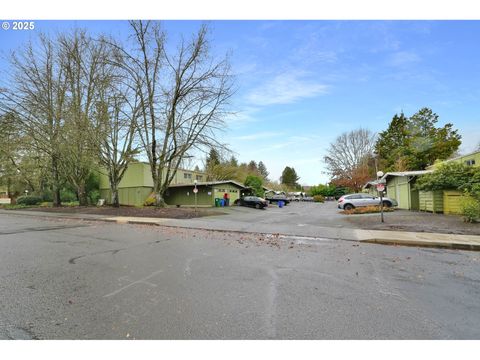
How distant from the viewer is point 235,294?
4254 mm

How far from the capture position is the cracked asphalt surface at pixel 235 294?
314cm

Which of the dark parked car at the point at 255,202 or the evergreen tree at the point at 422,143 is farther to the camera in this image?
the evergreen tree at the point at 422,143

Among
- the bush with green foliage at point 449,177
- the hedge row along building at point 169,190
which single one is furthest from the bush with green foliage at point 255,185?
the bush with green foliage at point 449,177

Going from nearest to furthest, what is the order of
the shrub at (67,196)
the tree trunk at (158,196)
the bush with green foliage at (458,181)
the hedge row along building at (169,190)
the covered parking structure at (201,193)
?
the bush with green foliage at (458,181)
the tree trunk at (158,196)
the covered parking structure at (201,193)
the hedge row along building at (169,190)
the shrub at (67,196)

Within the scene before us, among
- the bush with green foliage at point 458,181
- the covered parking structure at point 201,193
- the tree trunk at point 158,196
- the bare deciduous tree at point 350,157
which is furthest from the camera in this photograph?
the bare deciduous tree at point 350,157

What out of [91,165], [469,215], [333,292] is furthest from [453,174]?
[91,165]

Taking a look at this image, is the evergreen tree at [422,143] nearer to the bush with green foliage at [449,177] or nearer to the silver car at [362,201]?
the silver car at [362,201]

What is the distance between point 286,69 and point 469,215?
10.7 metres

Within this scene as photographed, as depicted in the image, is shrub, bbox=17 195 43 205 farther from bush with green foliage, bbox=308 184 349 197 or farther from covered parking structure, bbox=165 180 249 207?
bush with green foliage, bbox=308 184 349 197

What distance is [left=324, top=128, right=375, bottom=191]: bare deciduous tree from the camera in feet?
177

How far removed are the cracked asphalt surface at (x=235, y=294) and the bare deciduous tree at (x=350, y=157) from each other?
49.0 metres

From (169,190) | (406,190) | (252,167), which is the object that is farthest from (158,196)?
(252,167)

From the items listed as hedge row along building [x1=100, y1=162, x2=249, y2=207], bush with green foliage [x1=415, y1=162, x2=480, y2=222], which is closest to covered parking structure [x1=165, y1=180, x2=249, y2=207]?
hedge row along building [x1=100, y1=162, x2=249, y2=207]

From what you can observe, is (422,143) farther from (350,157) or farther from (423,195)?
(423,195)
